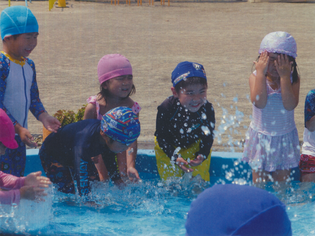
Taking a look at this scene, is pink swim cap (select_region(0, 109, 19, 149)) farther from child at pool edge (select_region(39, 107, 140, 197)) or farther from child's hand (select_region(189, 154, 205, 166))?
child's hand (select_region(189, 154, 205, 166))

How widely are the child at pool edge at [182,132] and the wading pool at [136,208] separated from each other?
15cm

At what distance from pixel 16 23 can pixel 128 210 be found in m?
1.75

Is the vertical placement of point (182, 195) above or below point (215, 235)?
below

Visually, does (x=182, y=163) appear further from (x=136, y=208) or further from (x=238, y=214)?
(x=238, y=214)

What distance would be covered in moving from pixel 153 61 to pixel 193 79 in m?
5.61

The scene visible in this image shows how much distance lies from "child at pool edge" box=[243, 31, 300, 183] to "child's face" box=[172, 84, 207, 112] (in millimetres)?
422

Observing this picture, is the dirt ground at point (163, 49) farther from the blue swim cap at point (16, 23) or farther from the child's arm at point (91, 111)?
the blue swim cap at point (16, 23)

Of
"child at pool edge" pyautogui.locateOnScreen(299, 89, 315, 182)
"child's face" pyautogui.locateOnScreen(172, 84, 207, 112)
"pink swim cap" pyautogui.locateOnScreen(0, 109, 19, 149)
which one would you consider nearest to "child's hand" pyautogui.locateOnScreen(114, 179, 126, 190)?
"child's face" pyautogui.locateOnScreen(172, 84, 207, 112)

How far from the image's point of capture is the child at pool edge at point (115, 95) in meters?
3.50

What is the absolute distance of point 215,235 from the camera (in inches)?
44.8

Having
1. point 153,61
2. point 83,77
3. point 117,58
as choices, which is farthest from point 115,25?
point 117,58

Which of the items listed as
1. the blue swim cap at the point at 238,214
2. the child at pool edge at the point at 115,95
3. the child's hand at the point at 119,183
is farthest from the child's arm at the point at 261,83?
the blue swim cap at the point at 238,214

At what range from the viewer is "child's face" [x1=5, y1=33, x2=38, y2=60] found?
10.6ft

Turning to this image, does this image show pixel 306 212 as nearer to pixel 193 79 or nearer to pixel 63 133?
pixel 193 79
